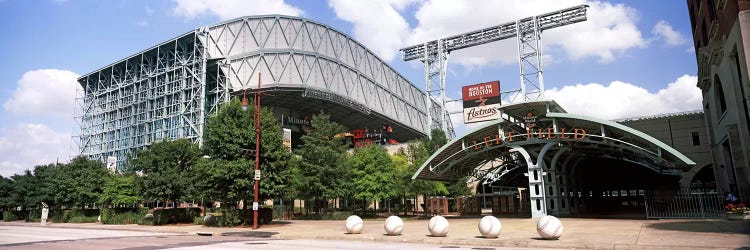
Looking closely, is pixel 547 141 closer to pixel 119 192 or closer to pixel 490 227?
pixel 490 227

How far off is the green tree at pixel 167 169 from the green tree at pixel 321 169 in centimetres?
907

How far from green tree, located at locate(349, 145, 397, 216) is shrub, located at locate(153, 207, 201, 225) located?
1408 cm

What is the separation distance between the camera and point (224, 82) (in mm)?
82062

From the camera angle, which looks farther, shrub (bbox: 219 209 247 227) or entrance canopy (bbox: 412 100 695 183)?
shrub (bbox: 219 209 247 227)

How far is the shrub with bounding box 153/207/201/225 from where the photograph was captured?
37800 millimetres

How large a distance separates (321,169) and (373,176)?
4.74m

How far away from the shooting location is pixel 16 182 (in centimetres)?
6241

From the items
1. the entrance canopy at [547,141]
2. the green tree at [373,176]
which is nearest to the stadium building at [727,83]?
the entrance canopy at [547,141]

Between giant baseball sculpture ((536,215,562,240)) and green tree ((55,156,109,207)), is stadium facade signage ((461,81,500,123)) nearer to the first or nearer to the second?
green tree ((55,156,109,207))

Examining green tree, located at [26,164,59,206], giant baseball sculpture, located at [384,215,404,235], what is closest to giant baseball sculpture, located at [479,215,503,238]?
giant baseball sculpture, located at [384,215,404,235]

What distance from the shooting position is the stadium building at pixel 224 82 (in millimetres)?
81562

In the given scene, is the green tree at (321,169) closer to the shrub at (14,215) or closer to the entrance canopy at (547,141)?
the entrance canopy at (547,141)

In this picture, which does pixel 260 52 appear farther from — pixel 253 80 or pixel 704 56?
pixel 704 56

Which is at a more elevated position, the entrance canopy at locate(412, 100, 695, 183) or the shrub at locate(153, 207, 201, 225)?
the entrance canopy at locate(412, 100, 695, 183)
